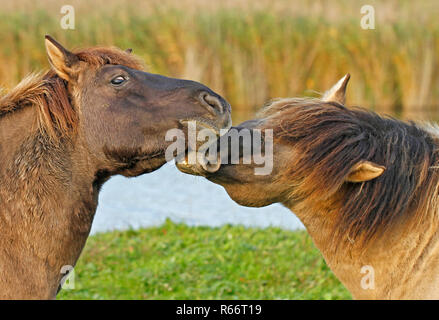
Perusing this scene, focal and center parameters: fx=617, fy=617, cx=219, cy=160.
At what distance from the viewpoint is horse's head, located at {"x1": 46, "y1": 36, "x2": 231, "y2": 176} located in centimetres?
380

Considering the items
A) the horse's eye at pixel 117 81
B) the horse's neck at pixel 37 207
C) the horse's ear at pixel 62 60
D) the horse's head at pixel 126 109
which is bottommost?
the horse's neck at pixel 37 207

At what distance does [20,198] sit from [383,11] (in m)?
13.8

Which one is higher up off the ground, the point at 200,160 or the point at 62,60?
the point at 62,60

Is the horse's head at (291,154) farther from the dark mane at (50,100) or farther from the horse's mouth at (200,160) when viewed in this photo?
the dark mane at (50,100)

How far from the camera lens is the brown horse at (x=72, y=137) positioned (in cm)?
367

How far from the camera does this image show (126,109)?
382cm

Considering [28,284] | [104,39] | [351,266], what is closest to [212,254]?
[351,266]

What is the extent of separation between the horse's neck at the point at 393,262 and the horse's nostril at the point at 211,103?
3.29ft

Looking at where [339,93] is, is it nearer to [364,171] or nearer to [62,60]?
[364,171]

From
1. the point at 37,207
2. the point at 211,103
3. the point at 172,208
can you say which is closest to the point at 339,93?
the point at 211,103

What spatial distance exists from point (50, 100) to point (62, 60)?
264 millimetres

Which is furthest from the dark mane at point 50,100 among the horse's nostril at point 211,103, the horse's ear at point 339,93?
the horse's ear at point 339,93
